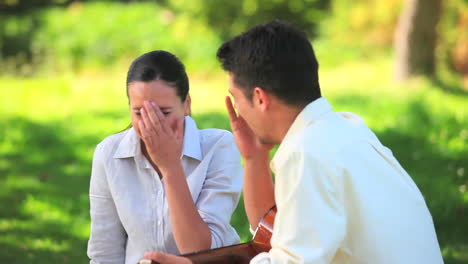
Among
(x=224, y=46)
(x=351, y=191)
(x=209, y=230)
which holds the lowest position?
(x=209, y=230)

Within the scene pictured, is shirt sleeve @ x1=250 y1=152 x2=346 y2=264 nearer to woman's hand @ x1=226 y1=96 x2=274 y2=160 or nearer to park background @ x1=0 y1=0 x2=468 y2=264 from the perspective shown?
woman's hand @ x1=226 y1=96 x2=274 y2=160

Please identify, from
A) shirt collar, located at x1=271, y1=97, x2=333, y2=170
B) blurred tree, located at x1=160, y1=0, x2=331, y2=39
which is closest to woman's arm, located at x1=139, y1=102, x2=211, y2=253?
shirt collar, located at x1=271, y1=97, x2=333, y2=170

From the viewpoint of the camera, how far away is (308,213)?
2.16 meters

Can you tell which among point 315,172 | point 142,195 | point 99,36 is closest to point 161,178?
point 142,195

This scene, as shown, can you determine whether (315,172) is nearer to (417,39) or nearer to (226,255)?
(226,255)

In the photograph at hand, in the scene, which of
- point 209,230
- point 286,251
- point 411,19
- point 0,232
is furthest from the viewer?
point 411,19

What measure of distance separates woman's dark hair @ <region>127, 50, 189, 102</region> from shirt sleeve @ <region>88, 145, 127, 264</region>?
466mm

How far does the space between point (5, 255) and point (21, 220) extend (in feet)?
2.81

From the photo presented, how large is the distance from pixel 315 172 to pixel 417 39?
801 centimetres

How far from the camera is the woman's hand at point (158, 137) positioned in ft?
9.39

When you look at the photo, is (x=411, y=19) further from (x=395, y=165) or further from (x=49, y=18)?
(x=49, y=18)

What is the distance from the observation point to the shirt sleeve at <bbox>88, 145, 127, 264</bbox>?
319 cm

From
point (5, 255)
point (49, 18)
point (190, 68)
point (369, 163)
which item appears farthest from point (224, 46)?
point (49, 18)

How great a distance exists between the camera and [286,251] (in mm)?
2195
